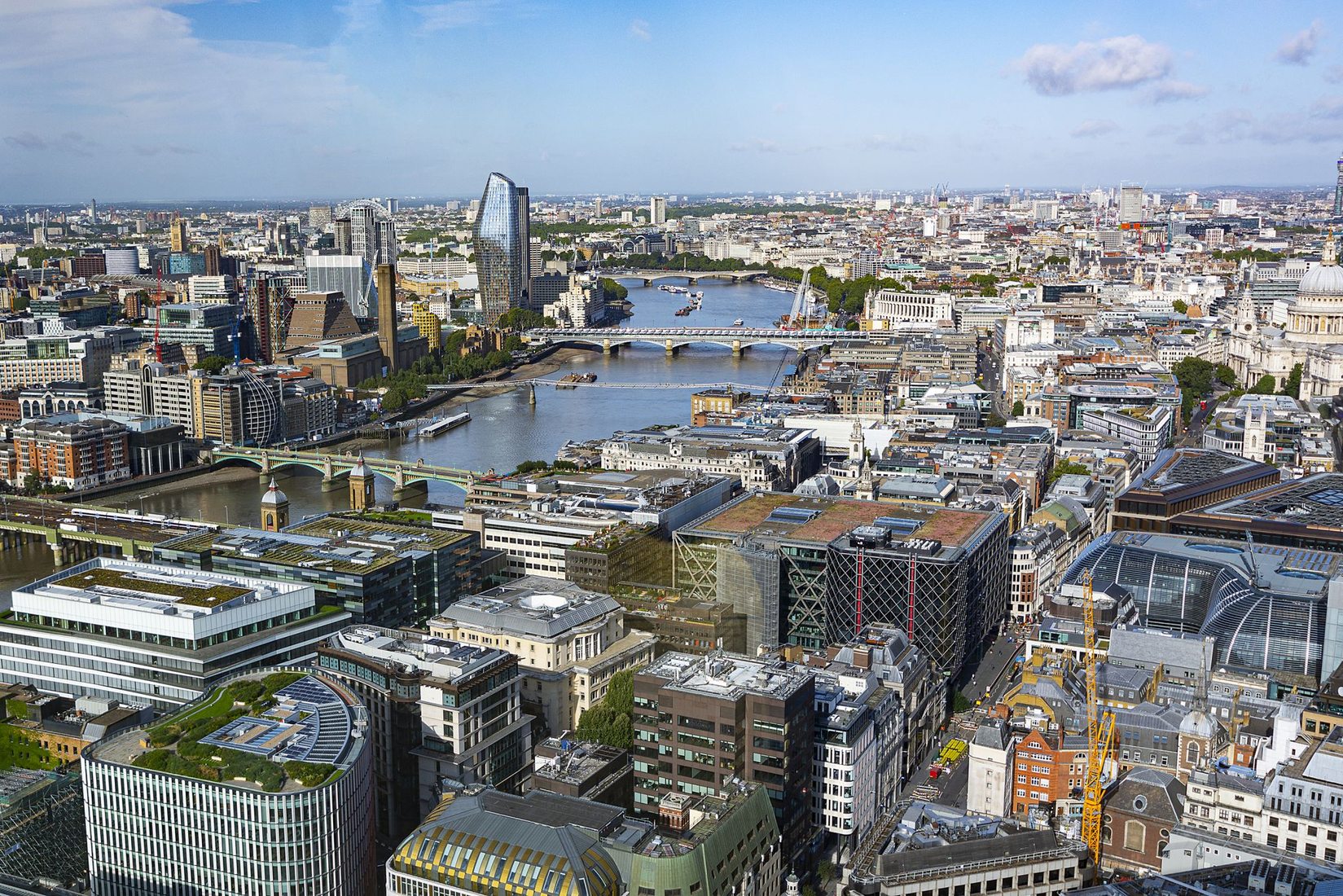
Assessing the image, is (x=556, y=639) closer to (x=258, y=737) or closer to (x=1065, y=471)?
→ (x=258, y=737)

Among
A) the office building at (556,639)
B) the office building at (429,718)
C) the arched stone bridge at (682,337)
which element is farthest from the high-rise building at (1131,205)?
the office building at (429,718)

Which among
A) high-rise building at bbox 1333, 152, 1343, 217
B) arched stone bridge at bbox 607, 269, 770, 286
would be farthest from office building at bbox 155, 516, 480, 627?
high-rise building at bbox 1333, 152, 1343, 217

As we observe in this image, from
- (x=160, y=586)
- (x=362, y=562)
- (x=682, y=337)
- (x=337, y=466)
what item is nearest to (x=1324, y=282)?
(x=682, y=337)

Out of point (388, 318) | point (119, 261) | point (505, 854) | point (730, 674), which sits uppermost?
point (119, 261)

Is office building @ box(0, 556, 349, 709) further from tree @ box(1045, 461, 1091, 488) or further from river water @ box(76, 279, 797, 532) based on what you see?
tree @ box(1045, 461, 1091, 488)

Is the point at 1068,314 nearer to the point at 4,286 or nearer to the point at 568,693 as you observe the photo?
the point at 568,693

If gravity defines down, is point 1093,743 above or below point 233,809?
below

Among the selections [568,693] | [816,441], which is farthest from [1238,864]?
[816,441]
